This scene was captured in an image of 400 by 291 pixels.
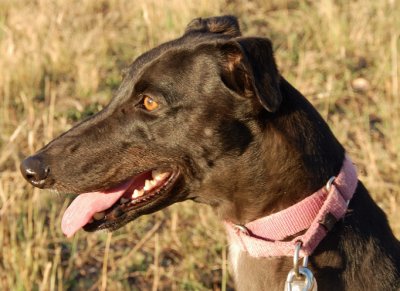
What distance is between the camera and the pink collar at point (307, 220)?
2922 millimetres

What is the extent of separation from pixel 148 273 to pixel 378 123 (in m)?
2.50

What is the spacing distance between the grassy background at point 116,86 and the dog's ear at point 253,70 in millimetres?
1504

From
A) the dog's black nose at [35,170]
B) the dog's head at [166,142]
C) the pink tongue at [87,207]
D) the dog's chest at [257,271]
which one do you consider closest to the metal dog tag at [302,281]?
the dog's chest at [257,271]

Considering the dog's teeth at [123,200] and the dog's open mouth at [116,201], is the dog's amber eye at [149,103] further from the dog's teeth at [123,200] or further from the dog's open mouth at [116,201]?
the dog's teeth at [123,200]

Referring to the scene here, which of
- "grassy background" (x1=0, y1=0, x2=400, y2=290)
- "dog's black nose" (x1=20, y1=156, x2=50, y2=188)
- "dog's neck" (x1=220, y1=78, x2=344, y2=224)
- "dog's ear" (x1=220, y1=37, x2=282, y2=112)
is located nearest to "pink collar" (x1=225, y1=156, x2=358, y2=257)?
"dog's neck" (x1=220, y1=78, x2=344, y2=224)

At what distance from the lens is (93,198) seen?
10.9 ft

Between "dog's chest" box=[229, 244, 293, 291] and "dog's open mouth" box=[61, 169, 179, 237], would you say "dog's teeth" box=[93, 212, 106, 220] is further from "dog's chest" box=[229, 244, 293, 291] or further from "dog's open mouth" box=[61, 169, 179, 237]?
"dog's chest" box=[229, 244, 293, 291]

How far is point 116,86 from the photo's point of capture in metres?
6.80

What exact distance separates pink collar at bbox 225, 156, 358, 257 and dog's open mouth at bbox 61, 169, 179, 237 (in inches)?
17.7

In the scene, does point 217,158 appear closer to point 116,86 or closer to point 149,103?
point 149,103

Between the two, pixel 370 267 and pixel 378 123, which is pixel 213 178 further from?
pixel 378 123

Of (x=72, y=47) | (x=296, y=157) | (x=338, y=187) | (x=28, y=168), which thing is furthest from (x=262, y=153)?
(x=72, y=47)

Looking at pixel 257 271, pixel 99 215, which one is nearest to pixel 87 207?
pixel 99 215

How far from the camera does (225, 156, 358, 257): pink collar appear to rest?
292 cm
